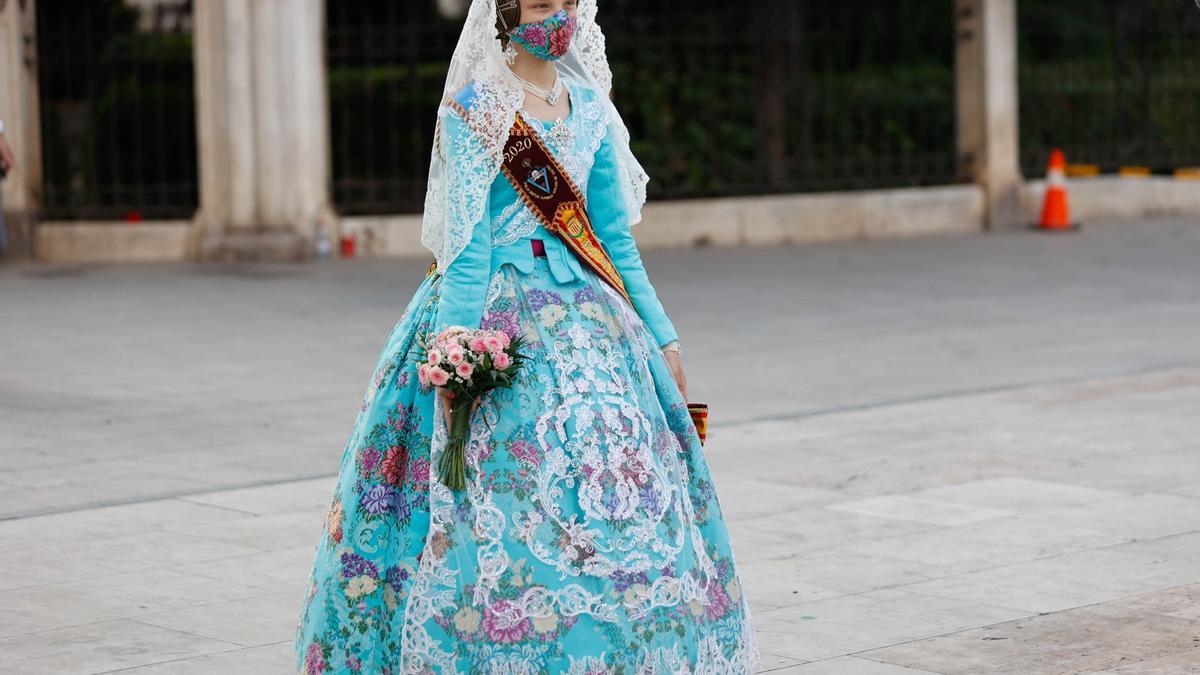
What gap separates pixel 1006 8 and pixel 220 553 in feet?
45.9

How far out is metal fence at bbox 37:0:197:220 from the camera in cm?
1714

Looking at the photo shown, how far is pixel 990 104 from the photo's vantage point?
61.7 feet

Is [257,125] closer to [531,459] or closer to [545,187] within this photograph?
[545,187]

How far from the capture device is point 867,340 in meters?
11.5

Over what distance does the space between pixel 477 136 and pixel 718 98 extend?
15.0 m

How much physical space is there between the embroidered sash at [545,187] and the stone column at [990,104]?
584 inches

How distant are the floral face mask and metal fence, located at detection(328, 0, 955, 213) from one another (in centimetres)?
1248

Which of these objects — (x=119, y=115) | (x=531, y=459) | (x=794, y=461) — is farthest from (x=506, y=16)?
(x=119, y=115)

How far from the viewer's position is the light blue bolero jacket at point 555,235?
14.5 feet

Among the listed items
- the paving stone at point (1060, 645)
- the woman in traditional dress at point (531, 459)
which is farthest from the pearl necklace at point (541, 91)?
the paving stone at point (1060, 645)

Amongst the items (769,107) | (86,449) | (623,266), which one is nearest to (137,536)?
(86,449)

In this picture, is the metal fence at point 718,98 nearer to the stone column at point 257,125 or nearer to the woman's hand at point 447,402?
the stone column at point 257,125

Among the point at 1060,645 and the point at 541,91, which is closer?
the point at 541,91

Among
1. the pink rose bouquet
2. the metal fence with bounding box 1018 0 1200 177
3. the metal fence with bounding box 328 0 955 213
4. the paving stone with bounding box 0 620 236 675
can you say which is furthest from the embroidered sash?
the metal fence with bounding box 1018 0 1200 177
